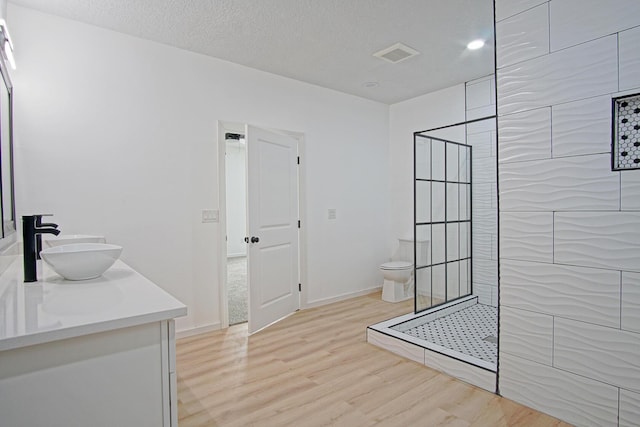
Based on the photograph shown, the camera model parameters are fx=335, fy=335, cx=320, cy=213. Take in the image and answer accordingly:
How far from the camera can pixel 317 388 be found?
226 cm

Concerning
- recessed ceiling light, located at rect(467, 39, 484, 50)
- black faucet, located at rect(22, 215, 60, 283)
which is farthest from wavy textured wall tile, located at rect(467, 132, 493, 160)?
black faucet, located at rect(22, 215, 60, 283)

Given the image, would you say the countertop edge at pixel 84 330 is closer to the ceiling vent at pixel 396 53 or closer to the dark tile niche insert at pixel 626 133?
the dark tile niche insert at pixel 626 133

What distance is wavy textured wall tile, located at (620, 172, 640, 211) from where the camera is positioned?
1.61 m

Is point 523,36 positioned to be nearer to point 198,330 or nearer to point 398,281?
point 398,281

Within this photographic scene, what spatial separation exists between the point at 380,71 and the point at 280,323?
117 inches

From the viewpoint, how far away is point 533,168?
1.97 metres

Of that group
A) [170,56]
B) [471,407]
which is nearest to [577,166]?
[471,407]

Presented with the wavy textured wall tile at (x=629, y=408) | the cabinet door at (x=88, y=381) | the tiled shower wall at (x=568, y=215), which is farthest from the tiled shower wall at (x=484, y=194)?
the cabinet door at (x=88, y=381)

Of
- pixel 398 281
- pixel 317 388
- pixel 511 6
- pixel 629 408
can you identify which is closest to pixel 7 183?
pixel 317 388

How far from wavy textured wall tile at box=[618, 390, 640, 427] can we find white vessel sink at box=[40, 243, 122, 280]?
2486 mm

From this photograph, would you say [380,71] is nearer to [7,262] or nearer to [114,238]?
[114,238]

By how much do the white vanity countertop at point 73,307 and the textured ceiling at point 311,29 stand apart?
210cm

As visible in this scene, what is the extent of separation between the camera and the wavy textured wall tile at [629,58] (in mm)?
1596

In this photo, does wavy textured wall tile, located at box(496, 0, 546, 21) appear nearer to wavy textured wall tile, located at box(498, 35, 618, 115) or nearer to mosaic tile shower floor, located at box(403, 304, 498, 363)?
wavy textured wall tile, located at box(498, 35, 618, 115)
